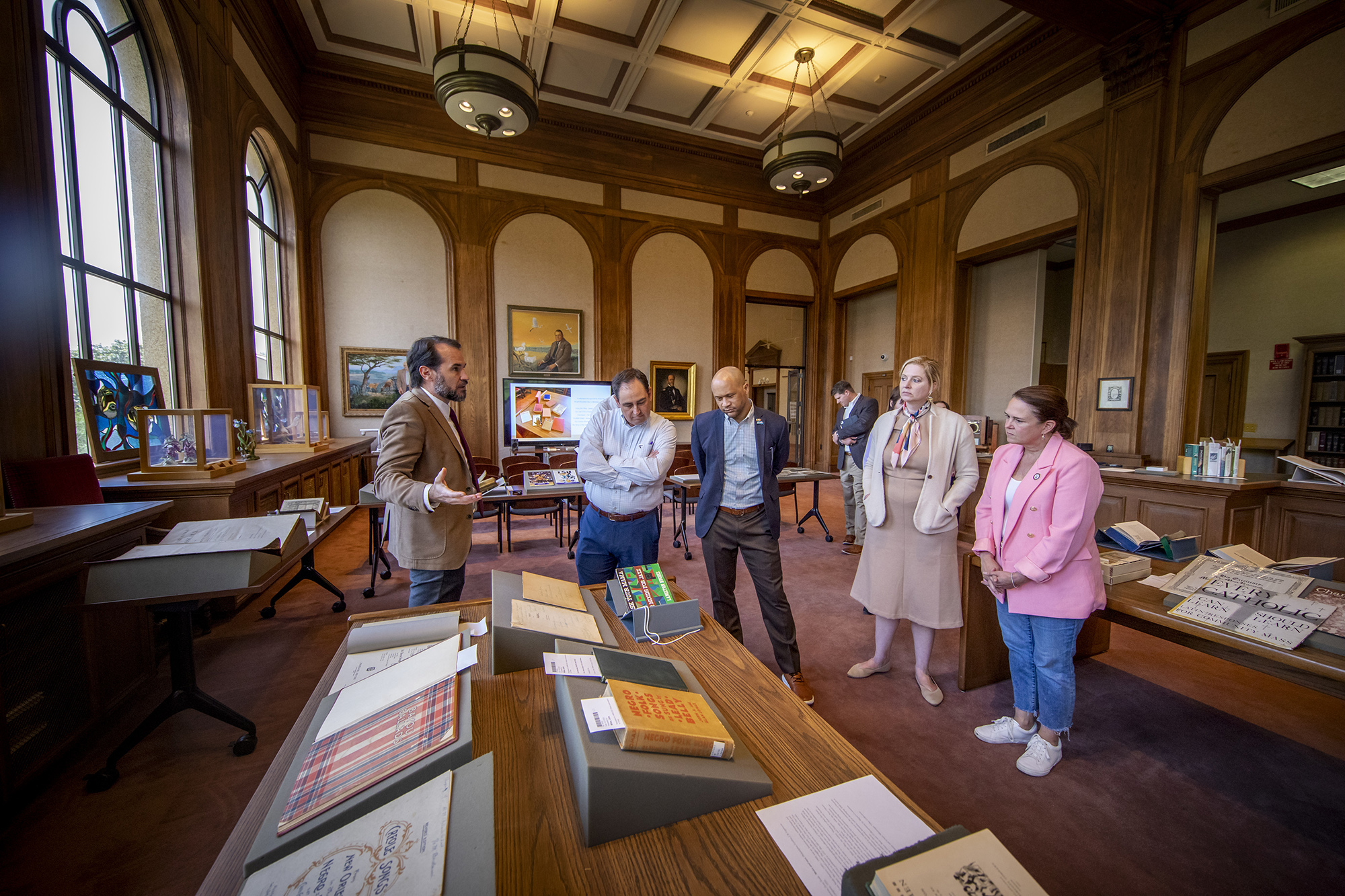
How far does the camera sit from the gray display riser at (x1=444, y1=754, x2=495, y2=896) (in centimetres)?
69

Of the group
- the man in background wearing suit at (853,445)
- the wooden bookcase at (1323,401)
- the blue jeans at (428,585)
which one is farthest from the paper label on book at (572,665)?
the wooden bookcase at (1323,401)

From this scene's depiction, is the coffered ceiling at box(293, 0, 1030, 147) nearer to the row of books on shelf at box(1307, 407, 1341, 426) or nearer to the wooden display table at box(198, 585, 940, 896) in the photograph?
the row of books on shelf at box(1307, 407, 1341, 426)

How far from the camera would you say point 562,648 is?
1.34 metres

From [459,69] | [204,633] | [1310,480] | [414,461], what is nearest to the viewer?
[414,461]

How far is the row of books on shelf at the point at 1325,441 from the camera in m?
6.87

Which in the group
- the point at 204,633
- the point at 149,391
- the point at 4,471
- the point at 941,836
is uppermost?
the point at 149,391

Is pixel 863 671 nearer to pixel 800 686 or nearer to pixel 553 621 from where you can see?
pixel 800 686

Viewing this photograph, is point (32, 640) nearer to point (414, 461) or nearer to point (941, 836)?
point (414, 461)

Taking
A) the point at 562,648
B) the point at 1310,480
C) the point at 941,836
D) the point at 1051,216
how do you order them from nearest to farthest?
the point at 941,836 < the point at 562,648 < the point at 1310,480 < the point at 1051,216

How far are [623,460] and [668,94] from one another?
716cm

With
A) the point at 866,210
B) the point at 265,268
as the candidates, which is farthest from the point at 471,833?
the point at 866,210

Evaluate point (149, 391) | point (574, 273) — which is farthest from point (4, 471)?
point (574, 273)

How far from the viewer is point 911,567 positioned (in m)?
2.68

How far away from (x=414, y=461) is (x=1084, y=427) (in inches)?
270
